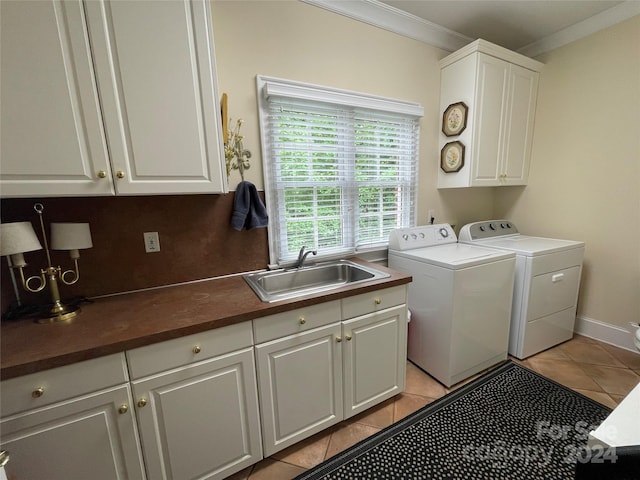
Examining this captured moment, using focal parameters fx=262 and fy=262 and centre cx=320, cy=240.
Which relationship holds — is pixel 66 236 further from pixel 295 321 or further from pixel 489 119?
pixel 489 119

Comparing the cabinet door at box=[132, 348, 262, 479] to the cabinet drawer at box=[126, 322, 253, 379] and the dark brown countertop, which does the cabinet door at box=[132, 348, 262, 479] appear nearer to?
the cabinet drawer at box=[126, 322, 253, 379]

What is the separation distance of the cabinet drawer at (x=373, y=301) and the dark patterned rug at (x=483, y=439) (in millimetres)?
744

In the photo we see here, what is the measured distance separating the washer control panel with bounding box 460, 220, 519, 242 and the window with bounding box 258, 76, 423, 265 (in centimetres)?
54

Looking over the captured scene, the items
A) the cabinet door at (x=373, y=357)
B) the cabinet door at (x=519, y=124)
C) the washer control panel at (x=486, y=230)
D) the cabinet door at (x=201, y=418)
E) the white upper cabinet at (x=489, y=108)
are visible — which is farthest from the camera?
the washer control panel at (x=486, y=230)

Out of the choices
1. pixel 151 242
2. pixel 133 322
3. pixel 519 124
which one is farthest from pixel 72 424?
pixel 519 124

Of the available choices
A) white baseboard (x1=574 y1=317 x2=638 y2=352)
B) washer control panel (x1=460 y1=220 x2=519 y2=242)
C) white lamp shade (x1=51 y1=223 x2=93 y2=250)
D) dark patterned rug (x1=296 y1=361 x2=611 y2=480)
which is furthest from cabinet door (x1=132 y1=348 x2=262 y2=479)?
white baseboard (x1=574 y1=317 x2=638 y2=352)

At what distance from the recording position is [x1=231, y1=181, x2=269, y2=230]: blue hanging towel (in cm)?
164

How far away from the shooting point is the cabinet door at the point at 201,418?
1.07 meters

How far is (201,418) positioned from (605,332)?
10.8ft

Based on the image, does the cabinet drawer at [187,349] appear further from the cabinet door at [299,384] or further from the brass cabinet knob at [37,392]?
the brass cabinet knob at [37,392]

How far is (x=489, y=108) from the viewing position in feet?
7.29

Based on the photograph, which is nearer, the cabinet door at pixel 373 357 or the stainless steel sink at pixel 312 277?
the cabinet door at pixel 373 357

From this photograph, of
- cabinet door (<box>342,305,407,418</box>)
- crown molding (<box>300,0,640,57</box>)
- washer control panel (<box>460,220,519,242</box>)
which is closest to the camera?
cabinet door (<box>342,305,407,418</box>)

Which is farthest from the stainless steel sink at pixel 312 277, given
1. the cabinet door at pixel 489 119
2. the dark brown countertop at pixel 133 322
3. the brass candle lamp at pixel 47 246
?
the cabinet door at pixel 489 119
